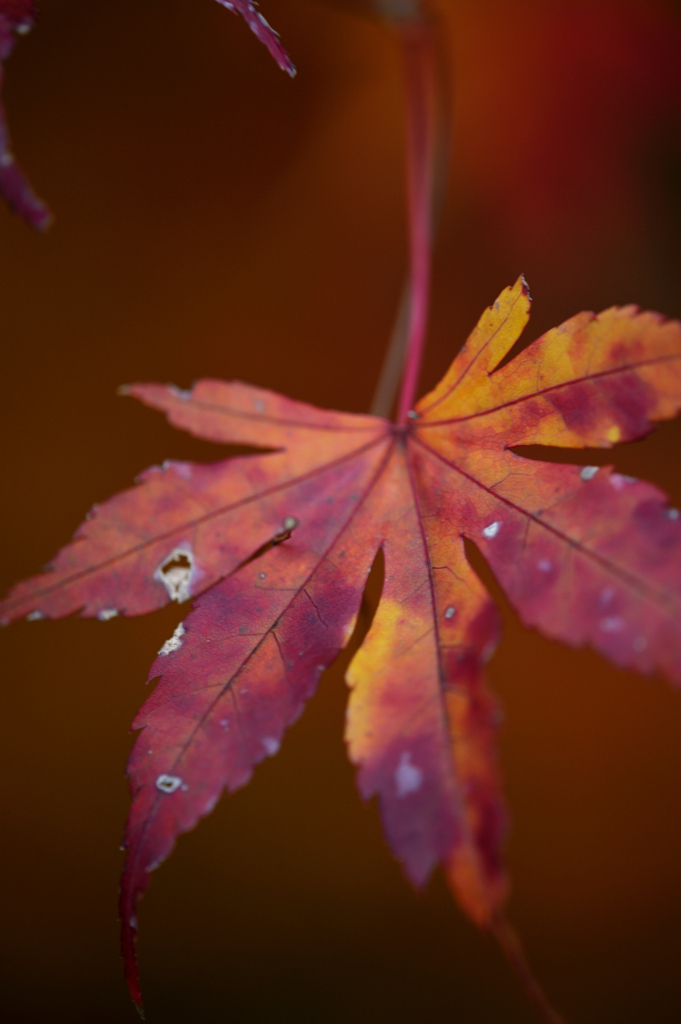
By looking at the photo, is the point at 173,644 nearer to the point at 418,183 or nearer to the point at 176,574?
the point at 176,574

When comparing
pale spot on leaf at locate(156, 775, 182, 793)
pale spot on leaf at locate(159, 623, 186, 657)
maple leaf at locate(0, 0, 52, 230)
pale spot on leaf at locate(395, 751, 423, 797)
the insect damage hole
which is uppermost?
maple leaf at locate(0, 0, 52, 230)

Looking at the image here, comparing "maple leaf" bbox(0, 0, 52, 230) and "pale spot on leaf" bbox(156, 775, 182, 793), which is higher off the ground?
"maple leaf" bbox(0, 0, 52, 230)

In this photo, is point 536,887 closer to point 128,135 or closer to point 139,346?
point 139,346

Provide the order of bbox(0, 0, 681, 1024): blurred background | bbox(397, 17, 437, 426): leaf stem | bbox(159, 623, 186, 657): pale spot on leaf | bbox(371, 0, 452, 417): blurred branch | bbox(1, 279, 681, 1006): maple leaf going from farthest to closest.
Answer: bbox(0, 0, 681, 1024): blurred background, bbox(371, 0, 452, 417): blurred branch, bbox(397, 17, 437, 426): leaf stem, bbox(159, 623, 186, 657): pale spot on leaf, bbox(1, 279, 681, 1006): maple leaf

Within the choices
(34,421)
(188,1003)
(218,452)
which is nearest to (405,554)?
(218,452)

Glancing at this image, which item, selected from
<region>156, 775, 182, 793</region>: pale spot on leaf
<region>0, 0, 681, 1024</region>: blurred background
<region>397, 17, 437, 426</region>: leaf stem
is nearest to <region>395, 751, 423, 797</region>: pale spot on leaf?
<region>156, 775, 182, 793</region>: pale spot on leaf

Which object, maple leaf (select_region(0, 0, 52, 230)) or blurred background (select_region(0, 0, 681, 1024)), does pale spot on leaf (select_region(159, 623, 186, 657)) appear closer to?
maple leaf (select_region(0, 0, 52, 230))

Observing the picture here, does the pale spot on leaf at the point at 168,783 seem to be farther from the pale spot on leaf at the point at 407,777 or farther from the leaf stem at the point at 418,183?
the leaf stem at the point at 418,183
